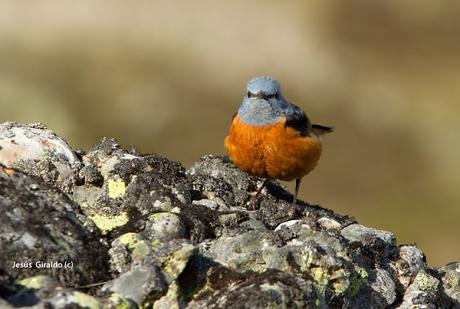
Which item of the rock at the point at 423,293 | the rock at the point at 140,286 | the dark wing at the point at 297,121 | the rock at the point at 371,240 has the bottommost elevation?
the rock at the point at 140,286

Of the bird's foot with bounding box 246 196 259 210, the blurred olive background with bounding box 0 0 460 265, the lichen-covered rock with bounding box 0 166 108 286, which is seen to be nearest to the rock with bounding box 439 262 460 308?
the bird's foot with bounding box 246 196 259 210

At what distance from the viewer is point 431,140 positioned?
35.8 metres

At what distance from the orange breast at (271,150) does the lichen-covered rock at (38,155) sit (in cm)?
257

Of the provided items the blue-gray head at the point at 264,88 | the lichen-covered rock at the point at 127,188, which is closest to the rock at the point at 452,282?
the lichen-covered rock at the point at 127,188

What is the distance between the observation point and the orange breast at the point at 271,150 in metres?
11.6

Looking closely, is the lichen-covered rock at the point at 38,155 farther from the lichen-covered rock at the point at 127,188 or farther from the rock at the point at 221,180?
the rock at the point at 221,180

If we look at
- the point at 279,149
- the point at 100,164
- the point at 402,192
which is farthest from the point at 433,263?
the point at 100,164

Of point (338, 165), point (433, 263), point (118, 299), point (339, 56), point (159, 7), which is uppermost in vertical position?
point (159, 7)

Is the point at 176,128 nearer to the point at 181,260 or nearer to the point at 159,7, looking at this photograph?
the point at 159,7

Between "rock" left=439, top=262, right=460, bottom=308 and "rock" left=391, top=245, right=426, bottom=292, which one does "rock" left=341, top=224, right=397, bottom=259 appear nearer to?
"rock" left=391, top=245, right=426, bottom=292

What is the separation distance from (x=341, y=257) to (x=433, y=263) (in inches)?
683

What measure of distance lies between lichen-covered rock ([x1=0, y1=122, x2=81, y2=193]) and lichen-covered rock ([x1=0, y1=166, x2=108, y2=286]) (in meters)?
1.14

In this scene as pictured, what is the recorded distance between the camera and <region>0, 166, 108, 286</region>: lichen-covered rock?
7.12 metres

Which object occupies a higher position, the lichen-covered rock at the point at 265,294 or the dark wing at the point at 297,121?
the dark wing at the point at 297,121
